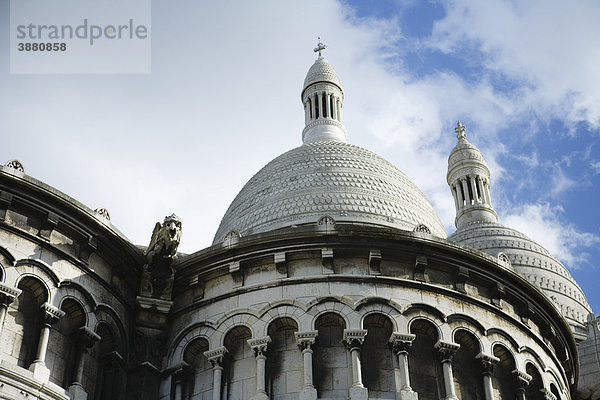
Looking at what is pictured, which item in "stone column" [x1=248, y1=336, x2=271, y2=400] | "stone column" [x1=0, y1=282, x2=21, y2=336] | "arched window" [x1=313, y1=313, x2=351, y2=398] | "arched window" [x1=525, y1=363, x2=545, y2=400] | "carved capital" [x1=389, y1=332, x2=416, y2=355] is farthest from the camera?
"arched window" [x1=525, y1=363, x2=545, y2=400]

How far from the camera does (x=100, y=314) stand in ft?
72.4

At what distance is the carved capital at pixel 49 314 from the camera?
20.5 m

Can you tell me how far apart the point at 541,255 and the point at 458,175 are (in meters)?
8.80

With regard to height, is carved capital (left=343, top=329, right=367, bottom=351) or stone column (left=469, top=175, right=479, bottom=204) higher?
stone column (left=469, top=175, right=479, bottom=204)

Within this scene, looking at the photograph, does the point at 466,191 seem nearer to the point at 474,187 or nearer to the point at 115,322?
the point at 474,187

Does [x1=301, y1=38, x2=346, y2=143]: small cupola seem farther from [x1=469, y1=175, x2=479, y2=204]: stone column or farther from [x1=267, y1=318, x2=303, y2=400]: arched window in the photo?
[x1=267, y1=318, x2=303, y2=400]: arched window

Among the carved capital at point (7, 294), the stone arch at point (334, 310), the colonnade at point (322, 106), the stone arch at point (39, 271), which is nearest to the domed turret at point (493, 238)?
the colonnade at point (322, 106)

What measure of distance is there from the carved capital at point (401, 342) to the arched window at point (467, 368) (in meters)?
1.31

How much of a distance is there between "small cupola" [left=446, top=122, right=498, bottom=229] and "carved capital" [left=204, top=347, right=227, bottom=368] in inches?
1126

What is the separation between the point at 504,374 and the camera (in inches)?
940

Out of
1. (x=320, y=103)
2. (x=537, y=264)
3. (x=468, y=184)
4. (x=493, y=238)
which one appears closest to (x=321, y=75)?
(x=320, y=103)

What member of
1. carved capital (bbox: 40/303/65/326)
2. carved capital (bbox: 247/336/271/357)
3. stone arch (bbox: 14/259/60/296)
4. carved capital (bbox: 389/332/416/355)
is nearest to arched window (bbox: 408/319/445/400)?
carved capital (bbox: 389/332/416/355)

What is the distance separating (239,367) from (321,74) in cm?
3069

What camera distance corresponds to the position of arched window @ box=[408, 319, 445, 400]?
72.9ft
